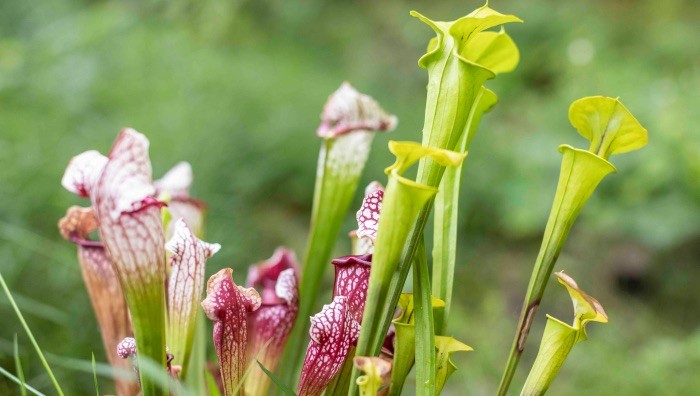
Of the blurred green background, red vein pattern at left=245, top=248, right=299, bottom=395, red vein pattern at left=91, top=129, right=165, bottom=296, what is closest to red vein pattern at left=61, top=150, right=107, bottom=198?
red vein pattern at left=91, top=129, right=165, bottom=296

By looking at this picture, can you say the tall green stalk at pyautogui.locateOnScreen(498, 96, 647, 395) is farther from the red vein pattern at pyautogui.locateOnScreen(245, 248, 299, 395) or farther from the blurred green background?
the blurred green background

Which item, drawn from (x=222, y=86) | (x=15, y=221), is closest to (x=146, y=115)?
(x=222, y=86)

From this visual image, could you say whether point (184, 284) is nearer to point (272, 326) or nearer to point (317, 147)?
point (272, 326)

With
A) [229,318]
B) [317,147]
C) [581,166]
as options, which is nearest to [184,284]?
[229,318]

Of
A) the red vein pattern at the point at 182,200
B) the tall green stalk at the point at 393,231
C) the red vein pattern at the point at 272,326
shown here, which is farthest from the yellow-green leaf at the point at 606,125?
the red vein pattern at the point at 182,200

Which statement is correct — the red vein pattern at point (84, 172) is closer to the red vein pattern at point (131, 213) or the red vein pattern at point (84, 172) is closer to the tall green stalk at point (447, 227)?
the red vein pattern at point (131, 213)

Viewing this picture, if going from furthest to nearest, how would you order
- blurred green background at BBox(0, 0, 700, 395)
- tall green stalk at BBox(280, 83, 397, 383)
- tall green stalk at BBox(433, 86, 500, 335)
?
blurred green background at BBox(0, 0, 700, 395) < tall green stalk at BBox(280, 83, 397, 383) < tall green stalk at BBox(433, 86, 500, 335)

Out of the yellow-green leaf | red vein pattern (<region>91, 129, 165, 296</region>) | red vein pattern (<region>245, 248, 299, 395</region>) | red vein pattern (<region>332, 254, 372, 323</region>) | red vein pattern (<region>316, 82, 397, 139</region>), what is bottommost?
red vein pattern (<region>245, 248, 299, 395</region>)
